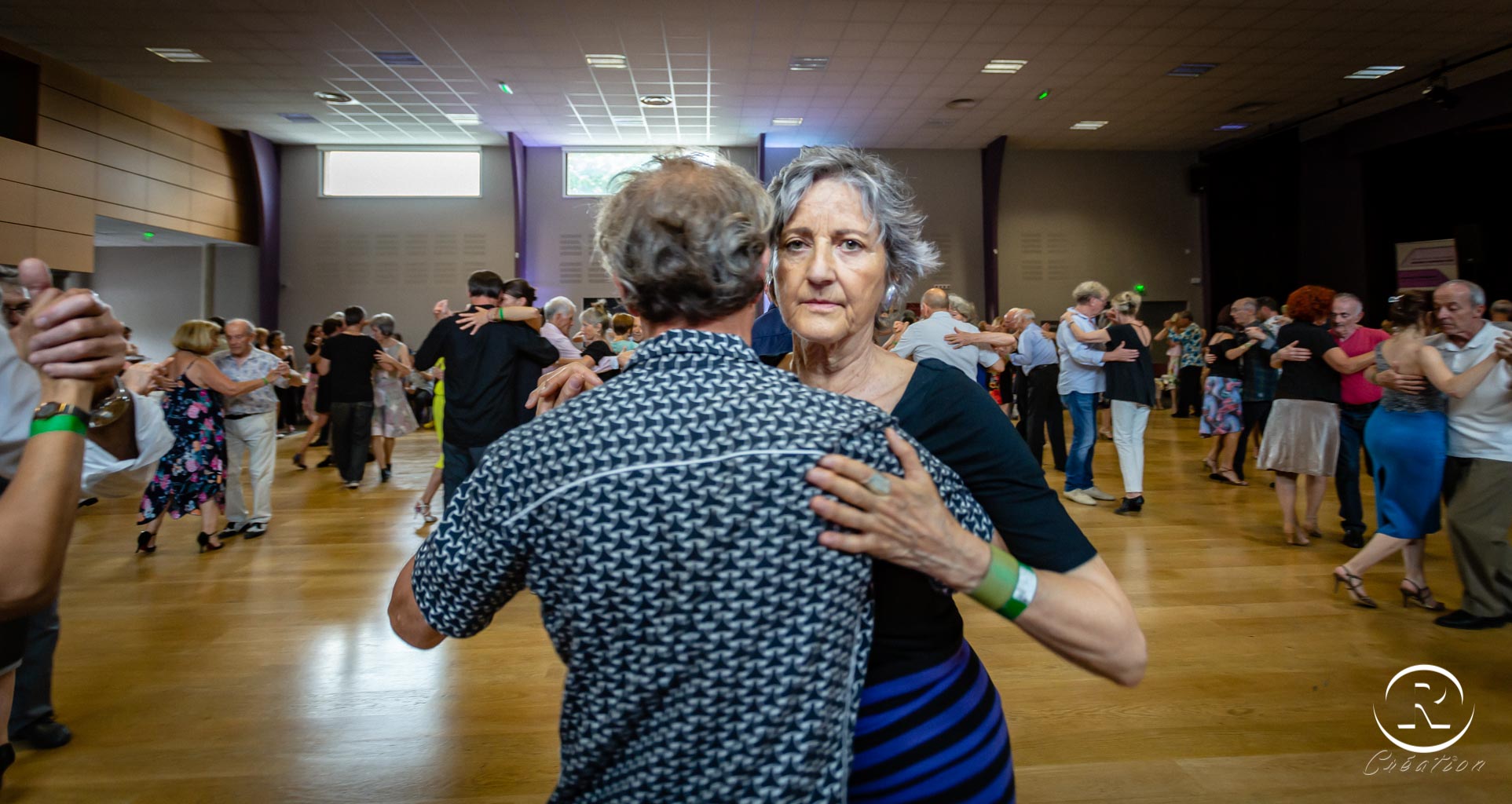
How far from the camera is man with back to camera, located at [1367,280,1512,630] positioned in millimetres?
3436

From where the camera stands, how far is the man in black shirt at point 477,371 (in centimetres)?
459

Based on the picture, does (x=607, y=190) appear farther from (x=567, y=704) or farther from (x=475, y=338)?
(x=475, y=338)

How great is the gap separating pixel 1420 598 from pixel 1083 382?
2687 millimetres

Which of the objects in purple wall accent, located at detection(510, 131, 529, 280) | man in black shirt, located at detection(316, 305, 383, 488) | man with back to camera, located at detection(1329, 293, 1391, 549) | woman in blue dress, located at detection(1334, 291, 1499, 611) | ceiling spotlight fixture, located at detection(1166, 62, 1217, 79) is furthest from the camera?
purple wall accent, located at detection(510, 131, 529, 280)

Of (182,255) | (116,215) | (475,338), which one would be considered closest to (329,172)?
(182,255)

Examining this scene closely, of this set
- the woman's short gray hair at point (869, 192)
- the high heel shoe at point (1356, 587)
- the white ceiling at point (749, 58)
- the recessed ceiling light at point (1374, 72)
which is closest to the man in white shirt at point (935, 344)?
the high heel shoe at point (1356, 587)

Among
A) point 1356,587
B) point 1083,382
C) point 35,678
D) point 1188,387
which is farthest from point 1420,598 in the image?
point 1188,387

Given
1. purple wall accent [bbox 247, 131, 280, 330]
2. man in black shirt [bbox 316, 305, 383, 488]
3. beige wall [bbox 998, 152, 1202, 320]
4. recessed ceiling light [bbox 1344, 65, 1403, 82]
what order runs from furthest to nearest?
1. beige wall [bbox 998, 152, 1202, 320]
2. purple wall accent [bbox 247, 131, 280, 330]
3. recessed ceiling light [bbox 1344, 65, 1403, 82]
4. man in black shirt [bbox 316, 305, 383, 488]

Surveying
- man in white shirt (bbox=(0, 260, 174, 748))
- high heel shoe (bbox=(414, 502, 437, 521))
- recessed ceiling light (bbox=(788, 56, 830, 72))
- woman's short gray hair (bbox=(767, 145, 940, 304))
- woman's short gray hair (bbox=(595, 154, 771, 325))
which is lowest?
high heel shoe (bbox=(414, 502, 437, 521))

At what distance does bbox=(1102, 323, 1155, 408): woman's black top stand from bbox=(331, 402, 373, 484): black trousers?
6.26 m

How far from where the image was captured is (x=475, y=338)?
462 cm

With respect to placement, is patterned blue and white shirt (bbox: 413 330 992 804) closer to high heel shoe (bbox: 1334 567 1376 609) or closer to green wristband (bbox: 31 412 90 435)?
green wristband (bbox: 31 412 90 435)

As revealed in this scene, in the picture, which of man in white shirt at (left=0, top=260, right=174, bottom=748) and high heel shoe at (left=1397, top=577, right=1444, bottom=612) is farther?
high heel shoe at (left=1397, top=577, right=1444, bottom=612)

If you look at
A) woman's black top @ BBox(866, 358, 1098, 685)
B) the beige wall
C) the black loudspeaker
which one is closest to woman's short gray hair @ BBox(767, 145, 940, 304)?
woman's black top @ BBox(866, 358, 1098, 685)
